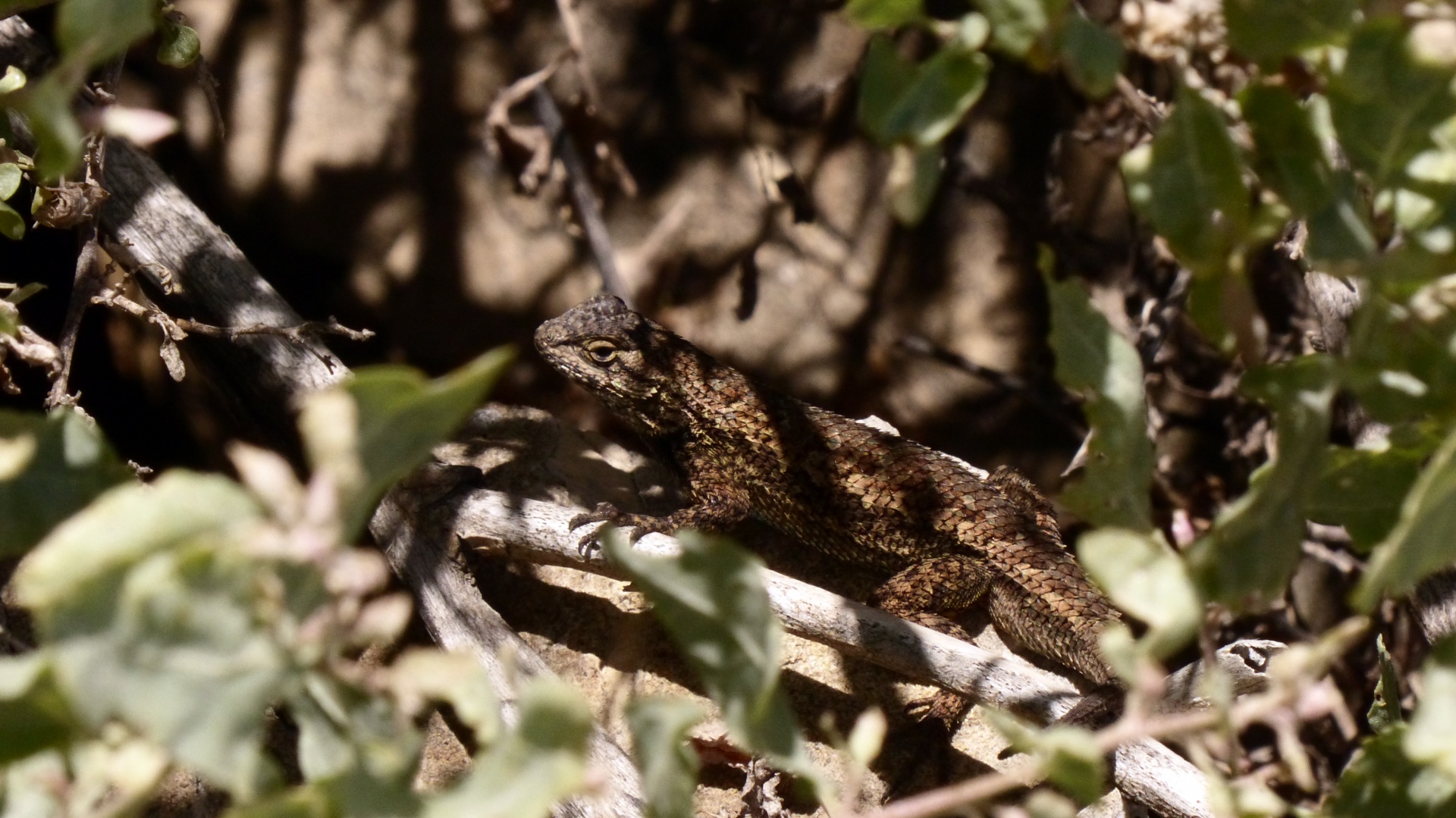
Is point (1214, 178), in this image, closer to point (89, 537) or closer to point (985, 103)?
point (89, 537)

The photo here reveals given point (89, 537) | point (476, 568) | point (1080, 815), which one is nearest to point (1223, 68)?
point (1080, 815)

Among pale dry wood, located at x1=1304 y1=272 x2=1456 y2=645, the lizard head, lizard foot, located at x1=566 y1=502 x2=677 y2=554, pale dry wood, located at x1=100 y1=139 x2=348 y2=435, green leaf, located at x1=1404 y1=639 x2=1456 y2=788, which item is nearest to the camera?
green leaf, located at x1=1404 y1=639 x2=1456 y2=788

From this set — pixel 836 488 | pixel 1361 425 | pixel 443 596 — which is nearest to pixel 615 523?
pixel 443 596

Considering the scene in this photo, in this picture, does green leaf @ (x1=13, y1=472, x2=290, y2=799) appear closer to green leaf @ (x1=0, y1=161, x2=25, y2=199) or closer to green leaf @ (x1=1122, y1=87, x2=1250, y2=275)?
green leaf @ (x1=1122, y1=87, x2=1250, y2=275)

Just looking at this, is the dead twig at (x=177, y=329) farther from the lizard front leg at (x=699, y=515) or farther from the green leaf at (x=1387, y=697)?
the green leaf at (x=1387, y=697)

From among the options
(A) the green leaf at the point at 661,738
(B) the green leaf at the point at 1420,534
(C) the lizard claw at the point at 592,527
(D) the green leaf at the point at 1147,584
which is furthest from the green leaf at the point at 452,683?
(C) the lizard claw at the point at 592,527

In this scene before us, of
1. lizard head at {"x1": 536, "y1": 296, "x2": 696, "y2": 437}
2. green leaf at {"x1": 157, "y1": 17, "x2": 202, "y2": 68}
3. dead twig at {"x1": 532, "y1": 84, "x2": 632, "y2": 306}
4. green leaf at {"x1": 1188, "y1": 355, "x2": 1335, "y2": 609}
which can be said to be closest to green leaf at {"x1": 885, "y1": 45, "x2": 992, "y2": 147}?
green leaf at {"x1": 1188, "y1": 355, "x2": 1335, "y2": 609}

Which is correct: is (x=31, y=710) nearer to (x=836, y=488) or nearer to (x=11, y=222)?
(x=11, y=222)

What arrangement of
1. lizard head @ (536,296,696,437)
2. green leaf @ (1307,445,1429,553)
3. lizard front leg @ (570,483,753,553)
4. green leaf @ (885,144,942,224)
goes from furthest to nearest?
lizard head @ (536,296,696,437), lizard front leg @ (570,483,753,553), green leaf @ (1307,445,1429,553), green leaf @ (885,144,942,224)
